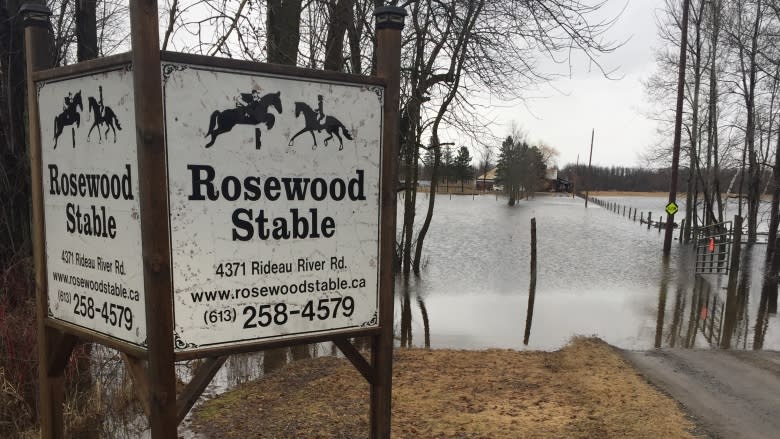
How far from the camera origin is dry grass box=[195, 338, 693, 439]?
542cm

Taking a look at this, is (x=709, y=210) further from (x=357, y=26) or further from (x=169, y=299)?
(x=169, y=299)

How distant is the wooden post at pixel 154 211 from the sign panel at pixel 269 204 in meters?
0.05

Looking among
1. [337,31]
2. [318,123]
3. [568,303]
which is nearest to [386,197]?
[318,123]

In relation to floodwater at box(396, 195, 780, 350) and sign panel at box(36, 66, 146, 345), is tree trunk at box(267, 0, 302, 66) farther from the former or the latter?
sign panel at box(36, 66, 146, 345)

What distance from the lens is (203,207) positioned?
8.52 feet

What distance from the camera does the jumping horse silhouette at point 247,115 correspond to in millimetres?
2594

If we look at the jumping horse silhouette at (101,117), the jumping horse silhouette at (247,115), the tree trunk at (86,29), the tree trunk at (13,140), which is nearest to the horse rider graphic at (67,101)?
the jumping horse silhouette at (101,117)

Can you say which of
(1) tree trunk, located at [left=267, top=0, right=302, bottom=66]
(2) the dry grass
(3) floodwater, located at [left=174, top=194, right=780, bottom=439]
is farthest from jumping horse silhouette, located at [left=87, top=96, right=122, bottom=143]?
(1) tree trunk, located at [left=267, top=0, right=302, bottom=66]

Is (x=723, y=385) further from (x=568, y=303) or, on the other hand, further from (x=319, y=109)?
(x=568, y=303)

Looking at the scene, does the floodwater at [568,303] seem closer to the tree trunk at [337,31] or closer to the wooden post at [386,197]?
the wooden post at [386,197]

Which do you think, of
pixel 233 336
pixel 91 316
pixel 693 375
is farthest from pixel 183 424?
pixel 693 375

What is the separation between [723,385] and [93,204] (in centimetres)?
729

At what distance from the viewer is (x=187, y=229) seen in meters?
2.57

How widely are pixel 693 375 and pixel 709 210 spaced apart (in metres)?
24.2
